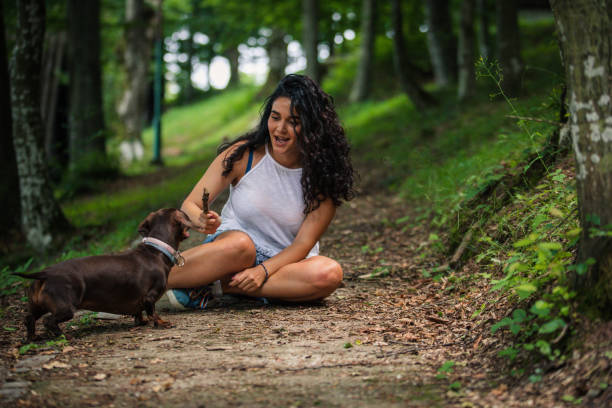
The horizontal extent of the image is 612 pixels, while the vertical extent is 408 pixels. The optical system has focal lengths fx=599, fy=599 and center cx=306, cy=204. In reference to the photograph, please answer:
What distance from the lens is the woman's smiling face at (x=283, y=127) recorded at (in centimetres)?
456

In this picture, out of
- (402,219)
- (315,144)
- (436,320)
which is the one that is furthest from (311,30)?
(436,320)

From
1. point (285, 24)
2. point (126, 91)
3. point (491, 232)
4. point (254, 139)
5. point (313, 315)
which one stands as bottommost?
point (313, 315)

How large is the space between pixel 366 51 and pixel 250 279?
15182 mm

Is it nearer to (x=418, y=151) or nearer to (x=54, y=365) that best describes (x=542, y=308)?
(x=54, y=365)

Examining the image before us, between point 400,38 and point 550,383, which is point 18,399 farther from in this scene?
point 400,38

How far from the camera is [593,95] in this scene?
9.79 feet

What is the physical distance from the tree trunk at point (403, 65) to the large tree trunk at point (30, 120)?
765cm

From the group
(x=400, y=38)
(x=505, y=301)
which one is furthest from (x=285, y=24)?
(x=505, y=301)

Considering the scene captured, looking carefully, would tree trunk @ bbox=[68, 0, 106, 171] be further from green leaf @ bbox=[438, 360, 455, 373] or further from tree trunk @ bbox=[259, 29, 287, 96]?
tree trunk @ bbox=[259, 29, 287, 96]

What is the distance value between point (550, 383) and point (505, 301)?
3.87 ft

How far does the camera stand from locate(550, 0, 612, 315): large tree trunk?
2.95 metres

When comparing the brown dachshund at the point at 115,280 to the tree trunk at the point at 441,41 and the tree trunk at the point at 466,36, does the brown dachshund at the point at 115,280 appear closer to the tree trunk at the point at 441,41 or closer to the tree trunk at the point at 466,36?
the tree trunk at the point at 466,36

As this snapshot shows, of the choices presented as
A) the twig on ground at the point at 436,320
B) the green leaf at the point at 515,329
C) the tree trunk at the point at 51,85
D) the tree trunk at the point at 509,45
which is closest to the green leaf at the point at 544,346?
the green leaf at the point at 515,329

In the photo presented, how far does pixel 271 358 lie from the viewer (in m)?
3.46
